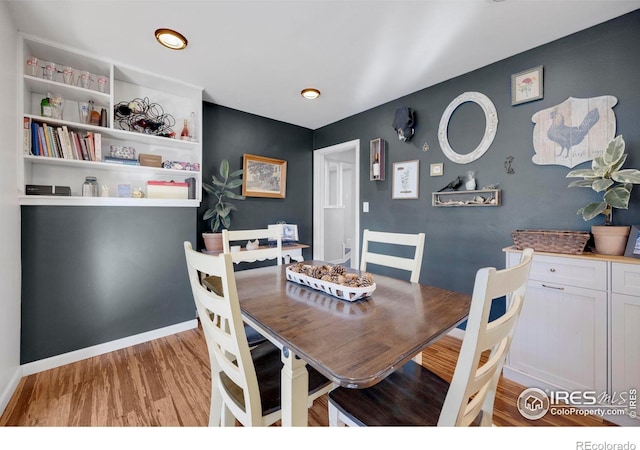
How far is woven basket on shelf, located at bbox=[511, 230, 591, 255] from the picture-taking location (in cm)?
164

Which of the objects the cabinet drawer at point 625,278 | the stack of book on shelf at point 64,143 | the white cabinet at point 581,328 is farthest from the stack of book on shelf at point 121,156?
the cabinet drawer at point 625,278

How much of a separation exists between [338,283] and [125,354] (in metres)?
2.12

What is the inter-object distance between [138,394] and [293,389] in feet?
4.88

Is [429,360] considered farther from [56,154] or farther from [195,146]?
[56,154]

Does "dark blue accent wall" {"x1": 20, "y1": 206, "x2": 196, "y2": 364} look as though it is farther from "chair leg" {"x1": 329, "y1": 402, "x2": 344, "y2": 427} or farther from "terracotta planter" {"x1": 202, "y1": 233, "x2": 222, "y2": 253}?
"chair leg" {"x1": 329, "y1": 402, "x2": 344, "y2": 427}

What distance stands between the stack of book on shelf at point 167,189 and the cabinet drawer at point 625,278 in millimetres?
3189

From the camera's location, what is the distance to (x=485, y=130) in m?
2.30

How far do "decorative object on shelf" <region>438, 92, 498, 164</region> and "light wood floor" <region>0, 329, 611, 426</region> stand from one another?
170 cm

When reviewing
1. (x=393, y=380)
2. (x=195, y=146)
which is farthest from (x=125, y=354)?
(x=393, y=380)

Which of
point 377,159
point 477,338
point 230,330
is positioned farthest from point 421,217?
point 230,330

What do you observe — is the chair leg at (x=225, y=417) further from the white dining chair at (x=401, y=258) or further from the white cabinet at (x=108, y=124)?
the white cabinet at (x=108, y=124)

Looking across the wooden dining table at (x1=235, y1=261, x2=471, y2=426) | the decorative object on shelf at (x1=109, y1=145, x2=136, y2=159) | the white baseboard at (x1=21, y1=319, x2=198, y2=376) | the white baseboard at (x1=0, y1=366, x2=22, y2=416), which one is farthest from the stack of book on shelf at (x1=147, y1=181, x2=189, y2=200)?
the wooden dining table at (x1=235, y1=261, x2=471, y2=426)

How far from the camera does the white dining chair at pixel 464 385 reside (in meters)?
0.65

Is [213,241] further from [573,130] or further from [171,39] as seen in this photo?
[573,130]
